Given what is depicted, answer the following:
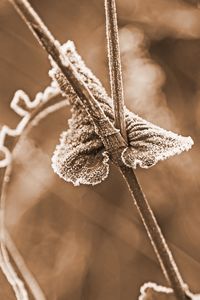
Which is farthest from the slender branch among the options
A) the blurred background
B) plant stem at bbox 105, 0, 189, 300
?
the blurred background

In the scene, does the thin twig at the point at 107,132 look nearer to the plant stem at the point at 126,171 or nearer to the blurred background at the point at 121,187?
the plant stem at the point at 126,171

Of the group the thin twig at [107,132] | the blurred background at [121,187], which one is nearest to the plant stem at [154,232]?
the thin twig at [107,132]

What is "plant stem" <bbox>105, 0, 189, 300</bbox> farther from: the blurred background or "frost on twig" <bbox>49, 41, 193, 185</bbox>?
the blurred background

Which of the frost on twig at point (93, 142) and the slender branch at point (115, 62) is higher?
the slender branch at point (115, 62)

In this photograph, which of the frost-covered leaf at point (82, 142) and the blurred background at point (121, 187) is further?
the blurred background at point (121, 187)

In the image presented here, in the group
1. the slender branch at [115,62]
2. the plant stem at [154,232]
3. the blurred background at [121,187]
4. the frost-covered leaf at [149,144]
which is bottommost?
the blurred background at [121,187]

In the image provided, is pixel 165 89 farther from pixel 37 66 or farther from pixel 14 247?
pixel 14 247
